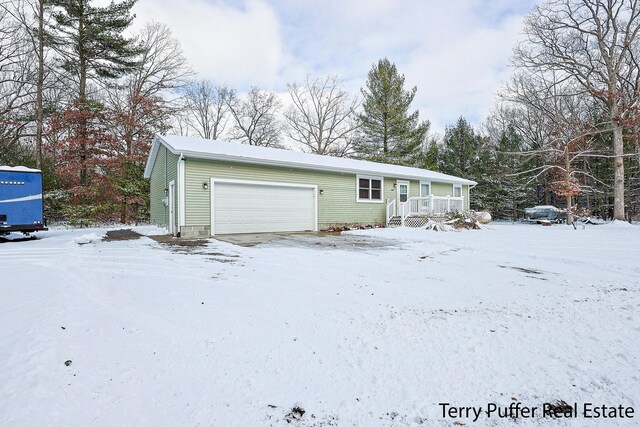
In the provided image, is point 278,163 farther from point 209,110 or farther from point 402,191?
point 209,110

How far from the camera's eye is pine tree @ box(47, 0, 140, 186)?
615 inches

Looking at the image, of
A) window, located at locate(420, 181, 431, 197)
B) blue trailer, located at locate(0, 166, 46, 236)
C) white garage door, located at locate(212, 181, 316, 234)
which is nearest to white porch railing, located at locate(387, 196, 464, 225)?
window, located at locate(420, 181, 431, 197)

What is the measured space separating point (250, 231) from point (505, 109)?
27.2 metres

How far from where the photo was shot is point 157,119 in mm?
18828

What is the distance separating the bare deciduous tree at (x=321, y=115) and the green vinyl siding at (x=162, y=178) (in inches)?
641

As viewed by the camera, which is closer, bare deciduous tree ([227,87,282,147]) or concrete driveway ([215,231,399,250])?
concrete driveway ([215,231,399,250])

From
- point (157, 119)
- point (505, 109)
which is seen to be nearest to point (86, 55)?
point (157, 119)

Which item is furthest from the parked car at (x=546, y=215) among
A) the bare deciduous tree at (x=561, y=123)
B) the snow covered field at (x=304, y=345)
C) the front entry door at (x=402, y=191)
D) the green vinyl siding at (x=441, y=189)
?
the snow covered field at (x=304, y=345)

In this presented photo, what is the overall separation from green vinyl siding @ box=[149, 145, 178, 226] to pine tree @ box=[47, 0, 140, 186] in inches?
197

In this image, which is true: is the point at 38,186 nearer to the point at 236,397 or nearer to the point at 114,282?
the point at 114,282

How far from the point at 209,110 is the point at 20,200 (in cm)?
2008

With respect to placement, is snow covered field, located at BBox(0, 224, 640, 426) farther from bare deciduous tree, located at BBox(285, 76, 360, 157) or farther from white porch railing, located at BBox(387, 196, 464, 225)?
bare deciduous tree, located at BBox(285, 76, 360, 157)

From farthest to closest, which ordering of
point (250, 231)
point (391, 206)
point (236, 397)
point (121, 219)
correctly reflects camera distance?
point (121, 219) < point (391, 206) < point (250, 231) < point (236, 397)

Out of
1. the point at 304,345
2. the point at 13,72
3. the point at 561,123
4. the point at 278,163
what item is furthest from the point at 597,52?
the point at 13,72
